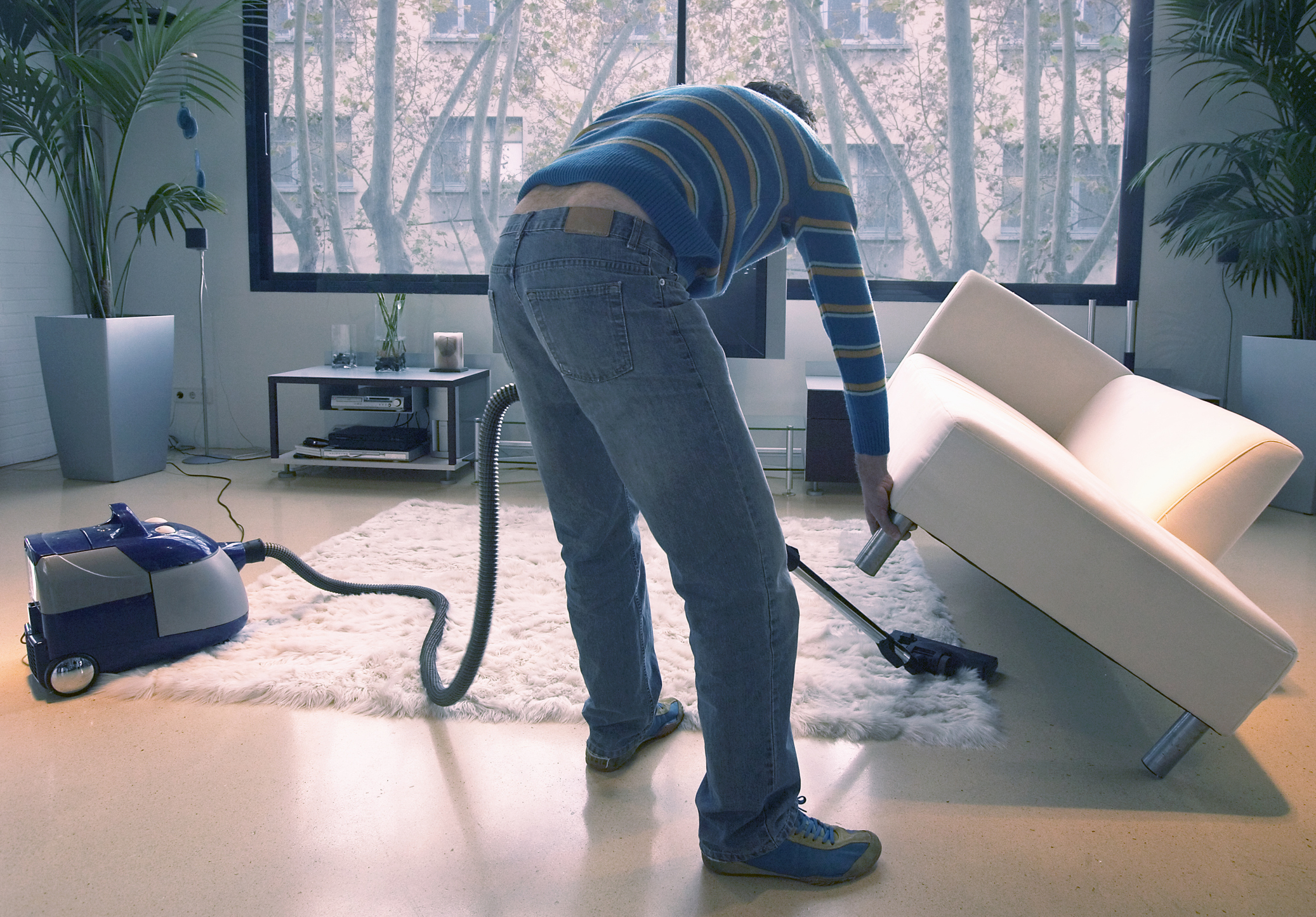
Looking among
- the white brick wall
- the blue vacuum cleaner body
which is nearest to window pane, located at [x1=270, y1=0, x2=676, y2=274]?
the white brick wall

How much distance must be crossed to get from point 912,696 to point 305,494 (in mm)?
2652

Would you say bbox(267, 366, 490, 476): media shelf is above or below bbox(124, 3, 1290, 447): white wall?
below

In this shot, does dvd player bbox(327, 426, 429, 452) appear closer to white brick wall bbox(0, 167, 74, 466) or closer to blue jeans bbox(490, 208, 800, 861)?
white brick wall bbox(0, 167, 74, 466)

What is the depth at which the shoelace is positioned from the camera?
4.50ft

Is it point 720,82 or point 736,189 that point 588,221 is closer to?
point 736,189

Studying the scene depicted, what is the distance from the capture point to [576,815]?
→ 5.07 ft

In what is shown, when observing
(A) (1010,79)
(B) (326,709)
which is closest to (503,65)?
(A) (1010,79)

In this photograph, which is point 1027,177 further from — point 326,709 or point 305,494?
point 326,709

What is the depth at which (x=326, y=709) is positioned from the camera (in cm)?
191

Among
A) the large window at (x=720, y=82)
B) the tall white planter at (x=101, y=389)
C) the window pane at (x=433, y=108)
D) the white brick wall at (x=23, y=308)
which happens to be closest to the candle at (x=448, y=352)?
the large window at (x=720, y=82)

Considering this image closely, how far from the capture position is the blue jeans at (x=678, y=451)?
115 centimetres

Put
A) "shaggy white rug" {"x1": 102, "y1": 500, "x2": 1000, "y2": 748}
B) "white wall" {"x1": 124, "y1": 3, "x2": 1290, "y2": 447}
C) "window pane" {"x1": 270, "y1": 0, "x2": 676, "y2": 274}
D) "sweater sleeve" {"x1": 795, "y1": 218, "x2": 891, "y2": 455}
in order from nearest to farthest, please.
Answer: "sweater sleeve" {"x1": 795, "y1": 218, "x2": 891, "y2": 455} < "shaggy white rug" {"x1": 102, "y1": 500, "x2": 1000, "y2": 748} < "white wall" {"x1": 124, "y1": 3, "x2": 1290, "y2": 447} < "window pane" {"x1": 270, "y1": 0, "x2": 676, "y2": 274}

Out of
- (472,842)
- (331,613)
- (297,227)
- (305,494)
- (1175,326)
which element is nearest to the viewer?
(472,842)

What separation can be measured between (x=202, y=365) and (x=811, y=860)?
3787 millimetres
